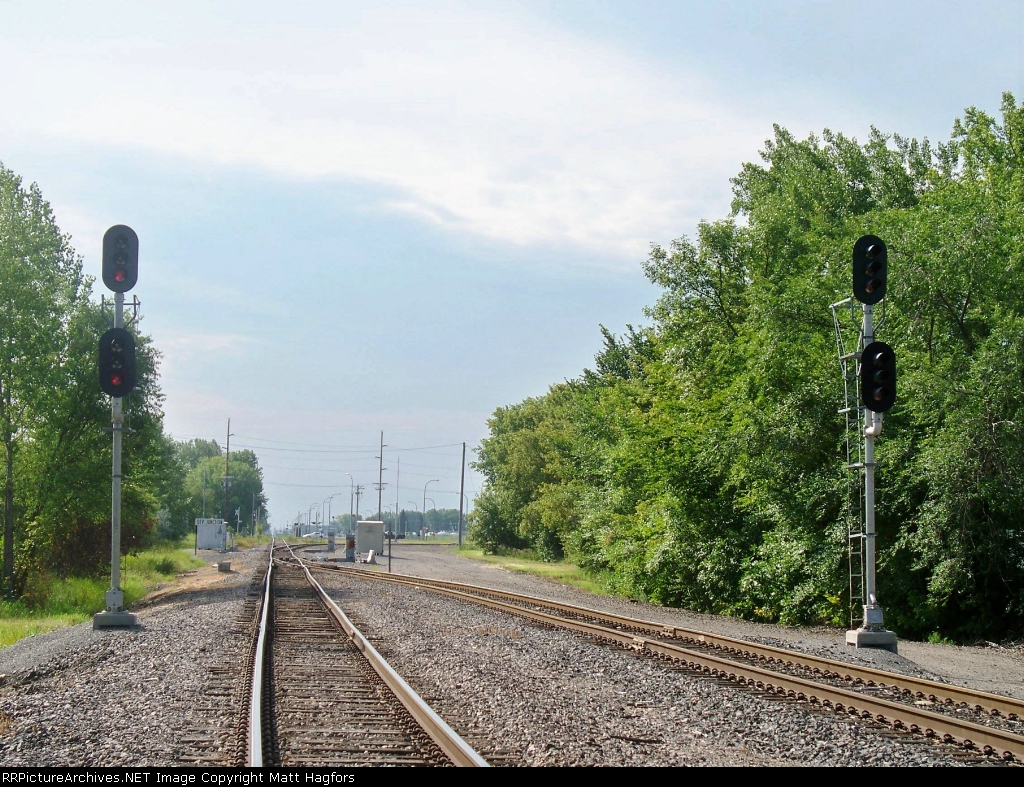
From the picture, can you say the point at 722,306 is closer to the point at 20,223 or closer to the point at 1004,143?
the point at 1004,143

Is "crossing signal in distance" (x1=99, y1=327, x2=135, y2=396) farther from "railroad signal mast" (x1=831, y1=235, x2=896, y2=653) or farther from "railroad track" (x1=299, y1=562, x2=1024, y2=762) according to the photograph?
"railroad signal mast" (x1=831, y1=235, x2=896, y2=653)

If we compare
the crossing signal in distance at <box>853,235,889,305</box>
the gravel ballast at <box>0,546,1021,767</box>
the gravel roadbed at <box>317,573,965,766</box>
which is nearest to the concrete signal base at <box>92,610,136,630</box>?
the gravel ballast at <box>0,546,1021,767</box>

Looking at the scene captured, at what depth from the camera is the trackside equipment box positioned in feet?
200

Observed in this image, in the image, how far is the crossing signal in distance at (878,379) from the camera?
14.5 m

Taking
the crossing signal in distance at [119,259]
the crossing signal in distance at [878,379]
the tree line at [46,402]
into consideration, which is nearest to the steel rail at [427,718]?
the crossing signal in distance at [119,259]

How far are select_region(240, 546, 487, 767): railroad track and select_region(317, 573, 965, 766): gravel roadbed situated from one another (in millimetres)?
354

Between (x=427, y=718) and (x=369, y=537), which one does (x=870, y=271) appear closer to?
(x=427, y=718)

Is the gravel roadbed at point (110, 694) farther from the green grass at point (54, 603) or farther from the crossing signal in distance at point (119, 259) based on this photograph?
the crossing signal in distance at point (119, 259)

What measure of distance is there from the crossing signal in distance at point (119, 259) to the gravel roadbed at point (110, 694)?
20.9ft

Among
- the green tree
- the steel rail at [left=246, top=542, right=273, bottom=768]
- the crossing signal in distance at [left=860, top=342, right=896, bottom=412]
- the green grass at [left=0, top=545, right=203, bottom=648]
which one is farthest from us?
the green tree

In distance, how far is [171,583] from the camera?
147ft

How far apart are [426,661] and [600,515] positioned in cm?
2331

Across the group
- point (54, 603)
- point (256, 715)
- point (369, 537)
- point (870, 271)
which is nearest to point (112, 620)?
point (256, 715)
